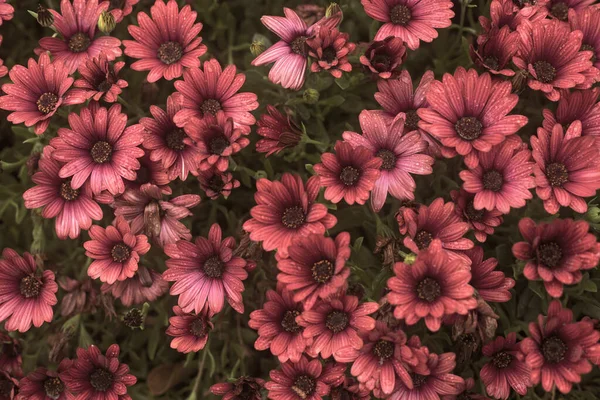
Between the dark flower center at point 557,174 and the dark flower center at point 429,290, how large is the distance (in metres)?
0.40

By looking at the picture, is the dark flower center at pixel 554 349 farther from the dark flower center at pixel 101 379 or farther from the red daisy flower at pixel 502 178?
the dark flower center at pixel 101 379

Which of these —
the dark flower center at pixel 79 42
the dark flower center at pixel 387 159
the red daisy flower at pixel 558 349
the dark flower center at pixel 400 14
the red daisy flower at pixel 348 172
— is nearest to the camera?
the red daisy flower at pixel 558 349

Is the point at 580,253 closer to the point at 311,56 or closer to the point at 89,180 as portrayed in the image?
the point at 311,56

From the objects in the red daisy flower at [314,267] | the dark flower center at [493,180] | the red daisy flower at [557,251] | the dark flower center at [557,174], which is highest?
the dark flower center at [557,174]

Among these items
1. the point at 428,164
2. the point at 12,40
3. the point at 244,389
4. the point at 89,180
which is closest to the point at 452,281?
the point at 428,164

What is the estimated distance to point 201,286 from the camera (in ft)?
4.92

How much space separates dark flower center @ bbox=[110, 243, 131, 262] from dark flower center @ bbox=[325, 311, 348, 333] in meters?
0.56

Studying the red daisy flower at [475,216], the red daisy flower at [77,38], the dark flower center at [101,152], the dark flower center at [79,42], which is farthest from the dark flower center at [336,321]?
the dark flower center at [79,42]

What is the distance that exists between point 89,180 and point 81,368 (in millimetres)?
517

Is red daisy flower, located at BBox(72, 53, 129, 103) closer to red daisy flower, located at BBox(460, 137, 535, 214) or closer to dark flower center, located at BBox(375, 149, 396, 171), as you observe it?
dark flower center, located at BBox(375, 149, 396, 171)

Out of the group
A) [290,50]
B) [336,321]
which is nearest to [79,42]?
[290,50]

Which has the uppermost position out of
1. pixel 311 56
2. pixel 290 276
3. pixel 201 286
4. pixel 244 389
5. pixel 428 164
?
pixel 311 56

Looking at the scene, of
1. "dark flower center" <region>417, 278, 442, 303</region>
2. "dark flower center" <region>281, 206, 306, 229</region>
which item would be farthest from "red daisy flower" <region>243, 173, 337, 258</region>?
"dark flower center" <region>417, 278, 442, 303</region>

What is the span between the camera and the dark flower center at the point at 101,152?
1.52 metres
